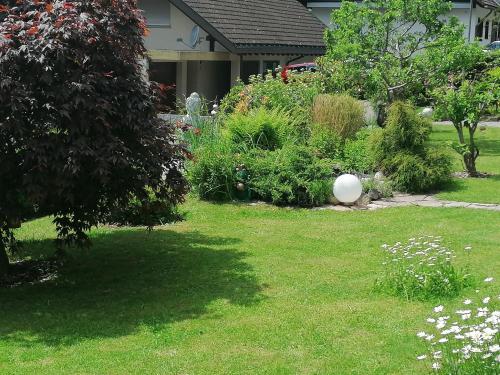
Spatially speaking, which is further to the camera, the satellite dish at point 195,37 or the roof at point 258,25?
the satellite dish at point 195,37

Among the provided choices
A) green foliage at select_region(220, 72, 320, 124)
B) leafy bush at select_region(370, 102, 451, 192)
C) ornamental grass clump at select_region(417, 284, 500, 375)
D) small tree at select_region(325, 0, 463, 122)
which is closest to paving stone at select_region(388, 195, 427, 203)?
leafy bush at select_region(370, 102, 451, 192)

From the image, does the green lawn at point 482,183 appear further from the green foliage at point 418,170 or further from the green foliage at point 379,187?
the green foliage at point 379,187

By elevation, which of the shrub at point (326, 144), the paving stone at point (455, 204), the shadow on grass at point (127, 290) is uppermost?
the shrub at point (326, 144)

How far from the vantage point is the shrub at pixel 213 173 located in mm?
11977

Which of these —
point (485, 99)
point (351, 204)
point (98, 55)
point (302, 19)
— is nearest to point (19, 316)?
point (98, 55)

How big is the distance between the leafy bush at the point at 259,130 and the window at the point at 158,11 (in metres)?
9.79

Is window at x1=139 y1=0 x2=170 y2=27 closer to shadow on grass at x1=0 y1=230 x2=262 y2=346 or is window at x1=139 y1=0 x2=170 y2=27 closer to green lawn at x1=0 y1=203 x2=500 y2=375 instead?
green lawn at x1=0 y1=203 x2=500 y2=375

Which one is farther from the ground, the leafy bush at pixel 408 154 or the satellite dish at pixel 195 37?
the satellite dish at pixel 195 37

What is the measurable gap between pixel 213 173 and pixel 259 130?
159 centimetres

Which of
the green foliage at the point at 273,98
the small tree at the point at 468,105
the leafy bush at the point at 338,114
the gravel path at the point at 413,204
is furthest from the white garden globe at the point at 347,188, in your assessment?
the green foliage at the point at 273,98

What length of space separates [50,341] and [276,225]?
4.91 metres

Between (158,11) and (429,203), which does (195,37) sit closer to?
(158,11)

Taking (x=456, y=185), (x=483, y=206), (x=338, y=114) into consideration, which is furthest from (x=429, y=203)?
(x=338, y=114)

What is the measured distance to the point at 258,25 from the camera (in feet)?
79.9
